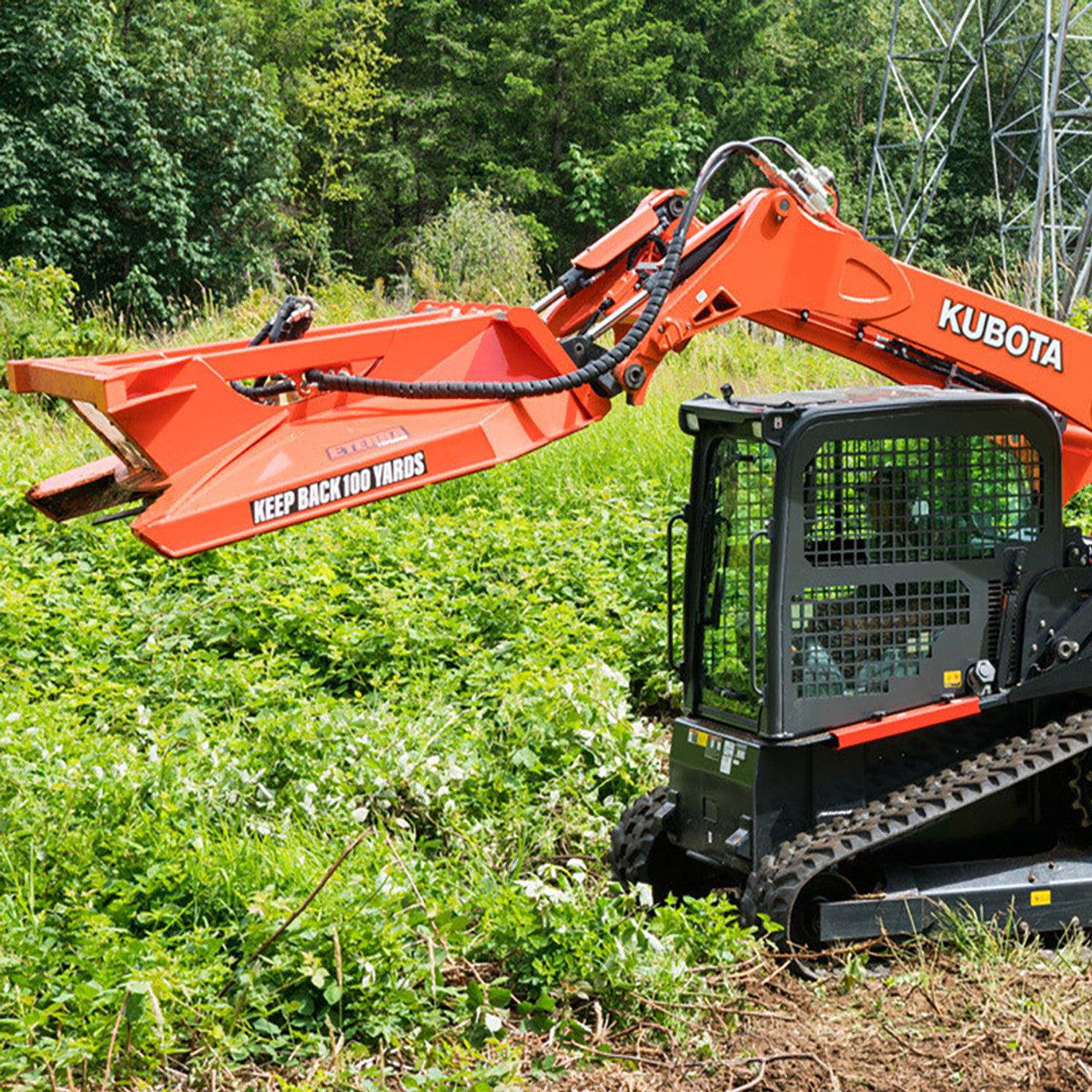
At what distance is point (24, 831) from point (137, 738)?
157cm

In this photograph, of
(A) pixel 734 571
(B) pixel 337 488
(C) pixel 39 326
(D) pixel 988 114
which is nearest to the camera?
(B) pixel 337 488

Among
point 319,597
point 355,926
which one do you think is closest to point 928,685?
point 355,926

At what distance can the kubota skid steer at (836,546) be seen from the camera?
4863 mm

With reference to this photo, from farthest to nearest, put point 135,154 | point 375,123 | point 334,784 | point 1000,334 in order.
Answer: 1. point 375,123
2. point 135,154
3. point 334,784
4. point 1000,334

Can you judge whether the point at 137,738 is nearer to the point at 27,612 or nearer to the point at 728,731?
the point at 27,612

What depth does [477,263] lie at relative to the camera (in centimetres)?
2166

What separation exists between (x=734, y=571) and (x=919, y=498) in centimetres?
62

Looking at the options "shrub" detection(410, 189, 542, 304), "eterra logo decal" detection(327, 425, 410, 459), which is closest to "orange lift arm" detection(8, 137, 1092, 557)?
"eterra logo decal" detection(327, 425, 410, 459)

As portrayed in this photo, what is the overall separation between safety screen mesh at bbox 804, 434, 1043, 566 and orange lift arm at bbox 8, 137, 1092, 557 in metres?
0.37

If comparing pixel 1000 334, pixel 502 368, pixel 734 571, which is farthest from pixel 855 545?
pixel 502 368

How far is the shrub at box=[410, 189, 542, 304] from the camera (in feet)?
61.5

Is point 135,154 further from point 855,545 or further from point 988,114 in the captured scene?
point 855,545

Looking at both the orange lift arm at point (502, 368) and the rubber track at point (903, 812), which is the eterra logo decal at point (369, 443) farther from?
the rubber track at point (903, 812)

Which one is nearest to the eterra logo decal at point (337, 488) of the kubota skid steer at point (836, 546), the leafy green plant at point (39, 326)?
the kubota skid steer at point (836, 546)
